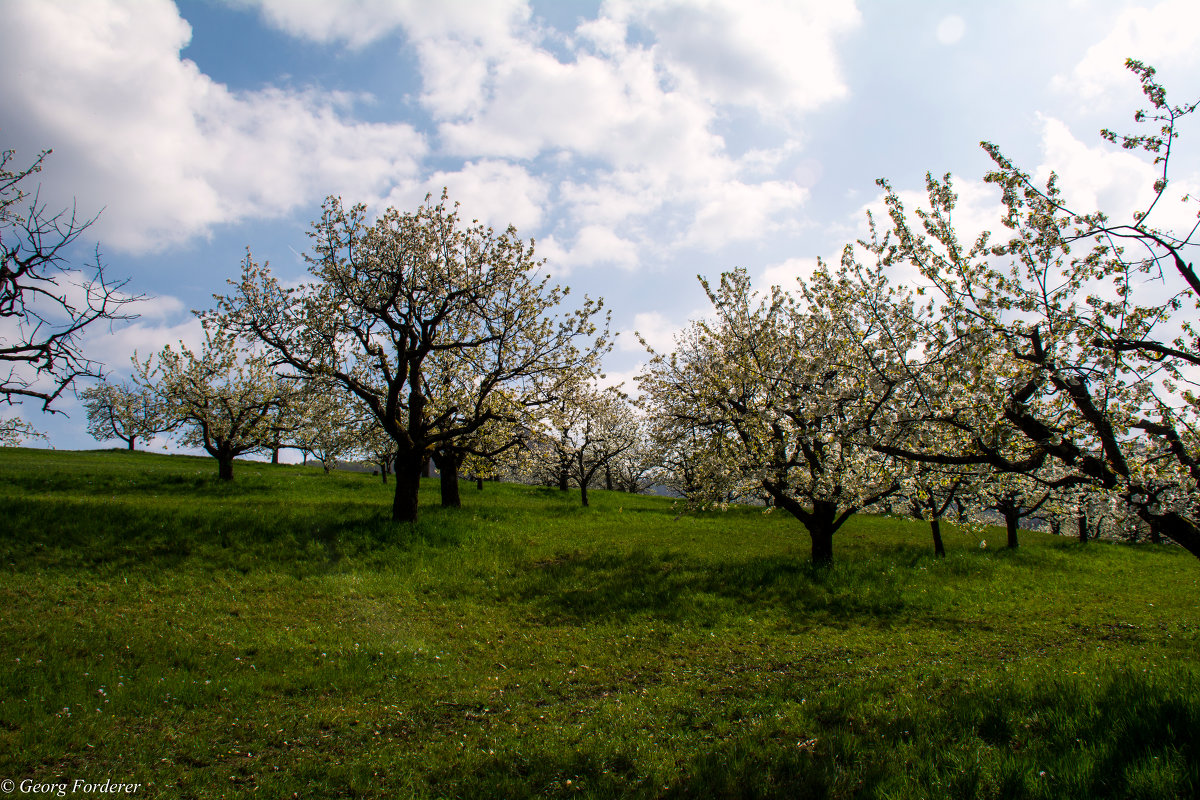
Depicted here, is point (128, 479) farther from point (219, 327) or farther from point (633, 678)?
point (633, 678)

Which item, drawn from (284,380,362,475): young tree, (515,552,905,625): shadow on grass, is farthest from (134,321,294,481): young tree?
(515,552,905,625): shadow on grass

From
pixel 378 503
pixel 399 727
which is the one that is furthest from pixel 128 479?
pixel 399 727

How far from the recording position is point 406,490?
23047 millimetres

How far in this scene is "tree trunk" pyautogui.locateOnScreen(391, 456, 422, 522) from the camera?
75.0 ft

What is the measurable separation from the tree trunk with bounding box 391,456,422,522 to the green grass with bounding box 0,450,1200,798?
1.16m

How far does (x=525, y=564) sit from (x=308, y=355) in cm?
1183

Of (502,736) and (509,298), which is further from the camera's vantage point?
(509,298)

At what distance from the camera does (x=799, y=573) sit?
2048 cm

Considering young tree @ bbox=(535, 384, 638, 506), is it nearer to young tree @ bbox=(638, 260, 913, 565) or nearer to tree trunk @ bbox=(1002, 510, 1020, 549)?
young tree @ bbox=(638, 260, 913, 565)

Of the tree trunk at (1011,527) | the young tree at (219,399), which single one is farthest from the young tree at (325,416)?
the tree trunk at (1011,527)

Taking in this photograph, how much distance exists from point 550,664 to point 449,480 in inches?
739

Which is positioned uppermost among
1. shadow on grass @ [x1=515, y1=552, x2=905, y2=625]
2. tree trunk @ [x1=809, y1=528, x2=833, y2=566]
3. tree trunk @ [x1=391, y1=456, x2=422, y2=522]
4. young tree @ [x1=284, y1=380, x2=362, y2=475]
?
young tree @ [x1=284, y1=380, x2=362, y2=475]

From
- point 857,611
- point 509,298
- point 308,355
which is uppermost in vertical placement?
point 509,298

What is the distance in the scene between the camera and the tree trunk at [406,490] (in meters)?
22.9
